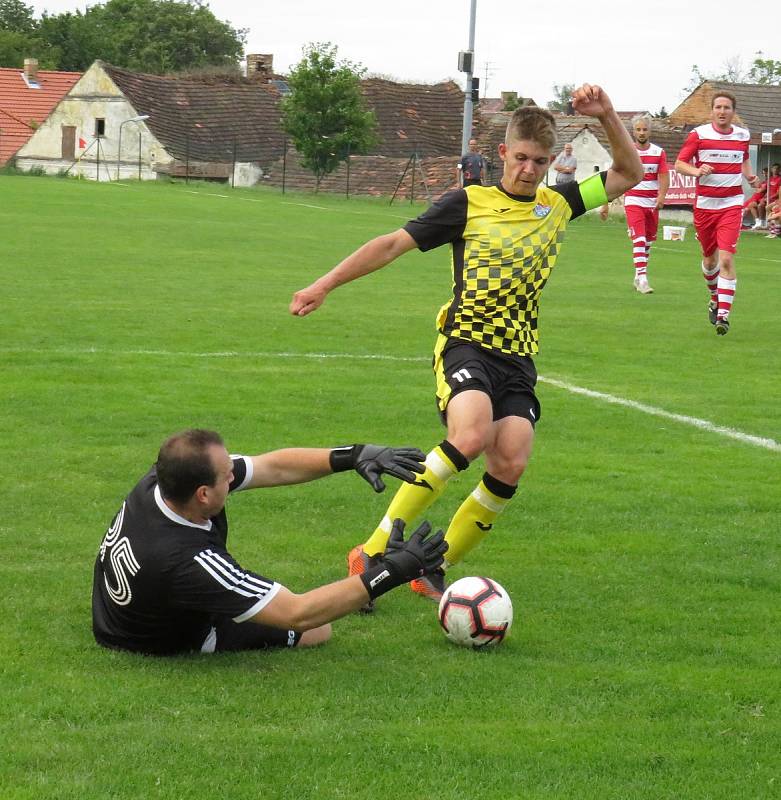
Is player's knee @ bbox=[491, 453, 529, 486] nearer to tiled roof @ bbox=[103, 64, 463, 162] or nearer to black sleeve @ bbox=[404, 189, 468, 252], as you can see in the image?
black sleeve @ bbox=[404, 189, 468, 252]

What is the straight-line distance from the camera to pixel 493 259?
5941 millimetres

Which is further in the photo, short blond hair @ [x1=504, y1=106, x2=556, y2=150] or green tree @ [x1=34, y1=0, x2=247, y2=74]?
green tree @ [x1=34, y1=0, x2=247, y2=74]

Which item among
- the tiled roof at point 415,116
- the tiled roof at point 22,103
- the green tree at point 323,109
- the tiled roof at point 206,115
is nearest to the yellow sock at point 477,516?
the green tree at point 323,109

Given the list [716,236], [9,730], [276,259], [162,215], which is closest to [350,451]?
[9,730]

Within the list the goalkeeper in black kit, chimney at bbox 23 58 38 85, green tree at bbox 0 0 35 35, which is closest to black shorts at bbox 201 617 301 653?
the goalkeeper in black kit

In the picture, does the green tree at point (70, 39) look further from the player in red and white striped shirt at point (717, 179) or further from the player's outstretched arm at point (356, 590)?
the player's outstretched arm at point (356, 590)

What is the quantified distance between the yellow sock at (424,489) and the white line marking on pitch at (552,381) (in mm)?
3823

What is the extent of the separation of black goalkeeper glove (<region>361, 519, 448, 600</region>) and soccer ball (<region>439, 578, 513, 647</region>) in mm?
468

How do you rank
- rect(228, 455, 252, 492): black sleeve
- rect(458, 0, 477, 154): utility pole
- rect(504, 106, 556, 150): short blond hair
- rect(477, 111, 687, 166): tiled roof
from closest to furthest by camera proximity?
rect(228, 455, 252, 492): black sleeve
rect(504, 106, 556, 150): short blond hair
rect(458, 0, 477, 154): utility pole
rect(477, 111, 687, 166): tiled roof

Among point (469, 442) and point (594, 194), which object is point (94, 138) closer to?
point (594, 194)

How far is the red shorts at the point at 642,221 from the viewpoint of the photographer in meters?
18.2

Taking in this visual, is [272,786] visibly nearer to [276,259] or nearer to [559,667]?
[559,667]

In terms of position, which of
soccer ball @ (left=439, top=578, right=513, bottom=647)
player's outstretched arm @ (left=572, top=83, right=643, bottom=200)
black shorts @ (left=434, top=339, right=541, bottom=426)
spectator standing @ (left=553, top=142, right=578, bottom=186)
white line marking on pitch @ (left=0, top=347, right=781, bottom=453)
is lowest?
white line marking on pitch @ (left=0, top=347, right=781, bottom=453)

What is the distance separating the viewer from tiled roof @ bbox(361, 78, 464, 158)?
65.9m
